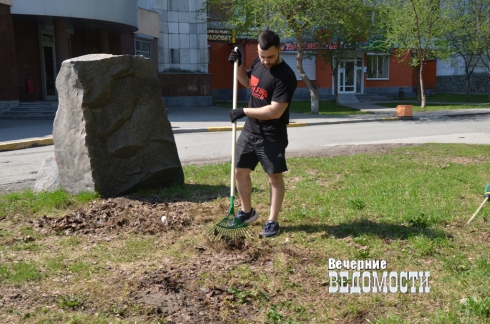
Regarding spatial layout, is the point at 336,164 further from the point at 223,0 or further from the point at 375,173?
the point at 223,0

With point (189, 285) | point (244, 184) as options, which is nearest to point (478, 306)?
point (189, 285)

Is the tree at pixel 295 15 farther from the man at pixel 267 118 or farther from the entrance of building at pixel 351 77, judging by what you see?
the entrance of building at pixel 351 77

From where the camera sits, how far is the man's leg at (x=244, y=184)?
16.2 ft

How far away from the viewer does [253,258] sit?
4.20 metres

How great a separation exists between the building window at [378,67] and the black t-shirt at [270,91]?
124ft

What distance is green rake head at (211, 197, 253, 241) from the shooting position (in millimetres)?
4605

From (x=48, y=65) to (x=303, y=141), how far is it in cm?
1557

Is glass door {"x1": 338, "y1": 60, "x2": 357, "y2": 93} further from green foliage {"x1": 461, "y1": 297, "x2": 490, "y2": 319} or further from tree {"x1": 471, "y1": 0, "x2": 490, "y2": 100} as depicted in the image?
green foliage {"x1": 461, "y1": 297, "x2": 490, "y2": 319}

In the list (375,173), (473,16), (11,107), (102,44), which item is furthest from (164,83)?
(375,173)

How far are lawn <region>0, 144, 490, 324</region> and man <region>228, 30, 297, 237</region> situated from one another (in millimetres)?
430

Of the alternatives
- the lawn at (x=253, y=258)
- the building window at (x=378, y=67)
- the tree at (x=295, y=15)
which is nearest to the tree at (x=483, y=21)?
the building window at (x=378, y=67)

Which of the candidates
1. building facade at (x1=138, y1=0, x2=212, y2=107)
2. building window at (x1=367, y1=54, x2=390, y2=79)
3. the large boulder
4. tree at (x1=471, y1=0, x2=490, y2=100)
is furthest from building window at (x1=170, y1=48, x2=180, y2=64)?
the large boulder

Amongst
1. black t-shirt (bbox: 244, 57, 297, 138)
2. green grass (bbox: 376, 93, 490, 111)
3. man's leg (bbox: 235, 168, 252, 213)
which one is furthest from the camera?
green grass (bbox: 376, 93, 490, 111)

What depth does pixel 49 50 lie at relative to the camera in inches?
952
